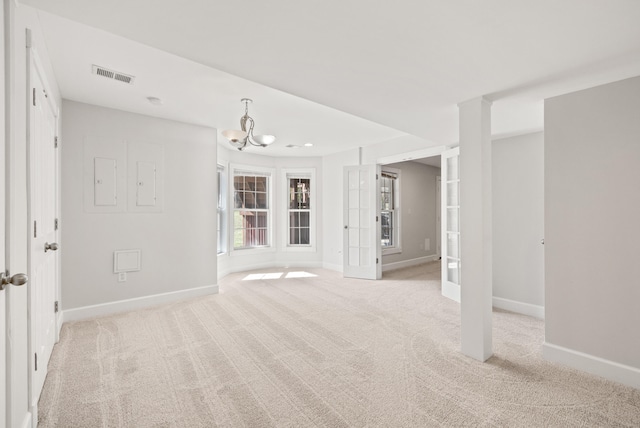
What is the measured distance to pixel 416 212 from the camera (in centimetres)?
728

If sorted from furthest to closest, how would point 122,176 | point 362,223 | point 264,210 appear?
point 264,210
point 362,223
point 122,176

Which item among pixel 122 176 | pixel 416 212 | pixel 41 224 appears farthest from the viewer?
pixel 416 212

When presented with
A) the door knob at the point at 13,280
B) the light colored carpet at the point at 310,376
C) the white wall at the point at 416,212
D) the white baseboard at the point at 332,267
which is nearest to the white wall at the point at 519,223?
the light colored carpet at the point at 310,376

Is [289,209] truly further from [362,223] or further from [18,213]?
[18,213]

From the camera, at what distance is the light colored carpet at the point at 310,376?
1.84 metres

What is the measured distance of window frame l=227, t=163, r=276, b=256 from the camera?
6.11 m

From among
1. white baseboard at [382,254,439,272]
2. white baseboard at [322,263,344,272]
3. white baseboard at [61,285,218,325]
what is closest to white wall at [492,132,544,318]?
white baseboard at [382,254,439,272]

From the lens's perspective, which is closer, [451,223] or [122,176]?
[122,176]

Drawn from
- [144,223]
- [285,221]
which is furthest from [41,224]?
[285,221]

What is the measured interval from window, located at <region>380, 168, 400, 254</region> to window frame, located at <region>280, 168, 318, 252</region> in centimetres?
154

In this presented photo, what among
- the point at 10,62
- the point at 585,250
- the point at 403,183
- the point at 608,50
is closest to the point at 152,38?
the point at 10,62

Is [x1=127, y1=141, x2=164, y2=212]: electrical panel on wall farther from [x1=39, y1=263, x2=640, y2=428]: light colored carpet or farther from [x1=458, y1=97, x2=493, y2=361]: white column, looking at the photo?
[x1=458, y1=97, x2=493, y2=361]: white column

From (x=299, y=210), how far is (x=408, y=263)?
2.78m

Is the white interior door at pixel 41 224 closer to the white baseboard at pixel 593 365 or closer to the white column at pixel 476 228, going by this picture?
the white column at pixel 476 228
